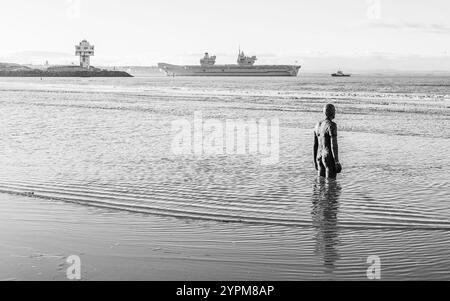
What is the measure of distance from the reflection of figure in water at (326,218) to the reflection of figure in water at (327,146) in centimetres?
23

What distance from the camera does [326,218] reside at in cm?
828

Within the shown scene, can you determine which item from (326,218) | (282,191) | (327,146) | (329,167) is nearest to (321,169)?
(329,167)

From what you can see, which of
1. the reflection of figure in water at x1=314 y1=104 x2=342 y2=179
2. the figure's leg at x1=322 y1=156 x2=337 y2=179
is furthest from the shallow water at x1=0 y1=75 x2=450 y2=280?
the reflection of figure in water at x1=314 y1=104 x2=342 y2=179

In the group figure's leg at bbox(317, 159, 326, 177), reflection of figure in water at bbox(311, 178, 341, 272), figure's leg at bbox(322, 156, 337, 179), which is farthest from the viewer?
figure's leg at bbox(317, 159, 326, 177)

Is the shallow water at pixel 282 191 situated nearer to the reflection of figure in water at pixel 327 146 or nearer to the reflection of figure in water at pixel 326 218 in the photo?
the reflection of figure in water at pixel 326 218

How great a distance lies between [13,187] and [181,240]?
15.5 feet

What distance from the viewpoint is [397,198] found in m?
9.79

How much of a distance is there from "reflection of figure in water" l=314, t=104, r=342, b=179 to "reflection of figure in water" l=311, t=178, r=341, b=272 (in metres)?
0.23

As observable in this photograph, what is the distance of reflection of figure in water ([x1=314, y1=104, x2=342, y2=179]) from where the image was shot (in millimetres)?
10453

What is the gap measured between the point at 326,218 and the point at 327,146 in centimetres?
256

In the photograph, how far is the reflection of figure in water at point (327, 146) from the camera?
34.3ft

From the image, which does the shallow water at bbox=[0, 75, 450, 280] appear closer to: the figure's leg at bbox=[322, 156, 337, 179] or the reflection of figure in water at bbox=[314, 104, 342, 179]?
the figure's leg at bbox=[322, 156, 337, 179]
